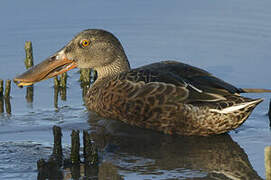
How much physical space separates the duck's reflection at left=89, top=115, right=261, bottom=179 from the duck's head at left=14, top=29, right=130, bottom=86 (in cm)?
108

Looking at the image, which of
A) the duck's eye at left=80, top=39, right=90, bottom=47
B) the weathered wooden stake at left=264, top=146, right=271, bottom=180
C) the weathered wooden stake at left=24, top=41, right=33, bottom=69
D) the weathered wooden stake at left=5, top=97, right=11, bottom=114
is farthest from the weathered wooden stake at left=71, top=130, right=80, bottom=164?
the weathered wooden stake at left=24, top=41, right=33, bottom=69

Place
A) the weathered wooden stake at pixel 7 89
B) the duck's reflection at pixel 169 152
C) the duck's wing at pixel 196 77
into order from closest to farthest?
the duck's reflection at pixel 169 152 < the duck's wing at pixel 196 77 < the weathered wooden stake at pixel 7 89

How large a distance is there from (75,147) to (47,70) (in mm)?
2945

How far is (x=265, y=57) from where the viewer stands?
38.7 feet

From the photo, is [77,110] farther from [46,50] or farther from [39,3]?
[39,3]

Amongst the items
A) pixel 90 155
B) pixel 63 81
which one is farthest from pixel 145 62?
pixel 90 155

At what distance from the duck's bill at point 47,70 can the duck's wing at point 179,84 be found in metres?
1.25

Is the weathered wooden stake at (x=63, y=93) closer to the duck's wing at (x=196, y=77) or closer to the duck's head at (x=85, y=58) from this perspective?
the duck's head at (x=85, y=58)

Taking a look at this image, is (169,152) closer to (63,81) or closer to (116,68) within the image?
(116,68)

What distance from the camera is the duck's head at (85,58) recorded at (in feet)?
33.8

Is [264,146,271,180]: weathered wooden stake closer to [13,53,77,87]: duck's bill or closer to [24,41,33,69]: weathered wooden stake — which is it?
[13,53,77,87]: duck's bill

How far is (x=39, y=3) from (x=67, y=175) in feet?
22.4

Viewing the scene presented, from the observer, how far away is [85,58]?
34.1 feet

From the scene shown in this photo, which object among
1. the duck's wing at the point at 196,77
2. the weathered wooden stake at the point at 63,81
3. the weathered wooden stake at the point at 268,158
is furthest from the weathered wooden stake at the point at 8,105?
the weathered wooden stake at the point at 268,158
